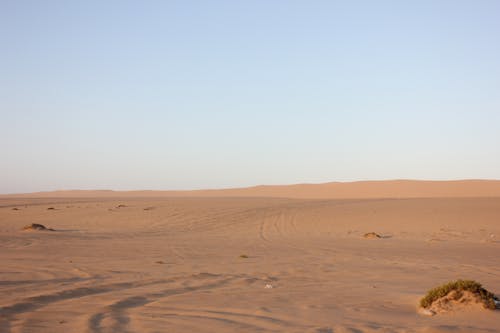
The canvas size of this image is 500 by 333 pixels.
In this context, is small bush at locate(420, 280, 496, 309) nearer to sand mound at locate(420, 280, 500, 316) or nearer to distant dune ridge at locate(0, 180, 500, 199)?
sand mound at locate(420, 280, 500, 316)

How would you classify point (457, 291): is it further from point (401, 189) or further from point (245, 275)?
→ point (401, 189)

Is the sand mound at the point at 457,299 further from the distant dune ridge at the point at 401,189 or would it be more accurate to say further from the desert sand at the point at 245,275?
the distant dune ridge at the point at 401,189

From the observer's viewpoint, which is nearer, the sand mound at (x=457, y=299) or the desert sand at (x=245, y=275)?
the desert sand at (x=245, y=275)

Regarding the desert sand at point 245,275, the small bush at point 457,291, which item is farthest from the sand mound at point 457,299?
the desert sand at point 245,275

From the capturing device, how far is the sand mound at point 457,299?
6.86m

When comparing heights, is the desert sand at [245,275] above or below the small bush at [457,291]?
below

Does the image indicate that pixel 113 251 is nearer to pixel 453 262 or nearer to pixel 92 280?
pixel 92 280

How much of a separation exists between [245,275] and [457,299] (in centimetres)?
450

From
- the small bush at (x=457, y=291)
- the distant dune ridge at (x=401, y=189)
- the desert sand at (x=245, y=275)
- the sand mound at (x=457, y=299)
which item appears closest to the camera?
the desert sand at (x=245, y=275)

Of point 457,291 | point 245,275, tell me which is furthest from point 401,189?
point 457,291

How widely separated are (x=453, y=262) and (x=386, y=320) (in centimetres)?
755

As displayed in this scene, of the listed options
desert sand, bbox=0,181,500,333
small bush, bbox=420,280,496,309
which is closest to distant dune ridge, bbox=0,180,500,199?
desert sand, bbox=0,181,500,333

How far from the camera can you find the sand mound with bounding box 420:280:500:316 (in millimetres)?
6859

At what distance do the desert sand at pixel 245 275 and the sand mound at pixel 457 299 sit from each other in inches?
4.9
